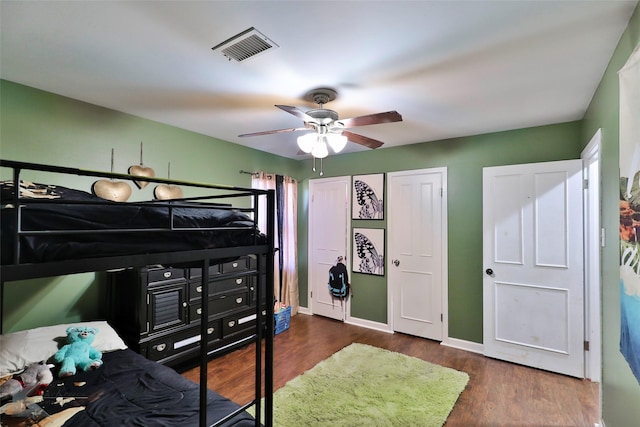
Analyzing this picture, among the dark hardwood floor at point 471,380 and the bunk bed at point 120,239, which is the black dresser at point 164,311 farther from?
the bunk bed at point 120,239

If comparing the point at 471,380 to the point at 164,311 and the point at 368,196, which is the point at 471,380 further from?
the point at 164,311

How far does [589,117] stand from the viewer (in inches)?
99.3

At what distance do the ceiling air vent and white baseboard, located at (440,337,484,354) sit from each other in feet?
11.3

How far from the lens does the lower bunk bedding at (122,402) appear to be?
4.93 feet

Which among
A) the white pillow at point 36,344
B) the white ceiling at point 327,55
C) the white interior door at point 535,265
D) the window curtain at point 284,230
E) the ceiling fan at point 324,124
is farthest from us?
the window curtain at point 284,230

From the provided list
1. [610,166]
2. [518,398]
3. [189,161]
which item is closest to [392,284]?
A: [518,398]

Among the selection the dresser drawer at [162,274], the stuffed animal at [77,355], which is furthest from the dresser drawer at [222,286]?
the stuffed animal at [77,355]

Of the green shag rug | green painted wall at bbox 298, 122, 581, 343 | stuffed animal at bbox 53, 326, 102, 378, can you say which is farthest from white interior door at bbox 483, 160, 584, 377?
stuffed animal at bbox 53, 326, 102, 378

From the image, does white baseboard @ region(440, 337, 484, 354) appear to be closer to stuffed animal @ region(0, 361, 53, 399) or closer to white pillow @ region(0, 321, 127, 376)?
white pillow @ region(0, 321, 127, 376)

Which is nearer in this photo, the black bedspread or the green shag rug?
the black bedspread

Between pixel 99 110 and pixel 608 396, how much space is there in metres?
4.28

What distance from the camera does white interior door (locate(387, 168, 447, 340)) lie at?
364 cm

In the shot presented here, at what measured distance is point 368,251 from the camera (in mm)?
4172

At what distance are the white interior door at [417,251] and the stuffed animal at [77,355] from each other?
10.1 ft
